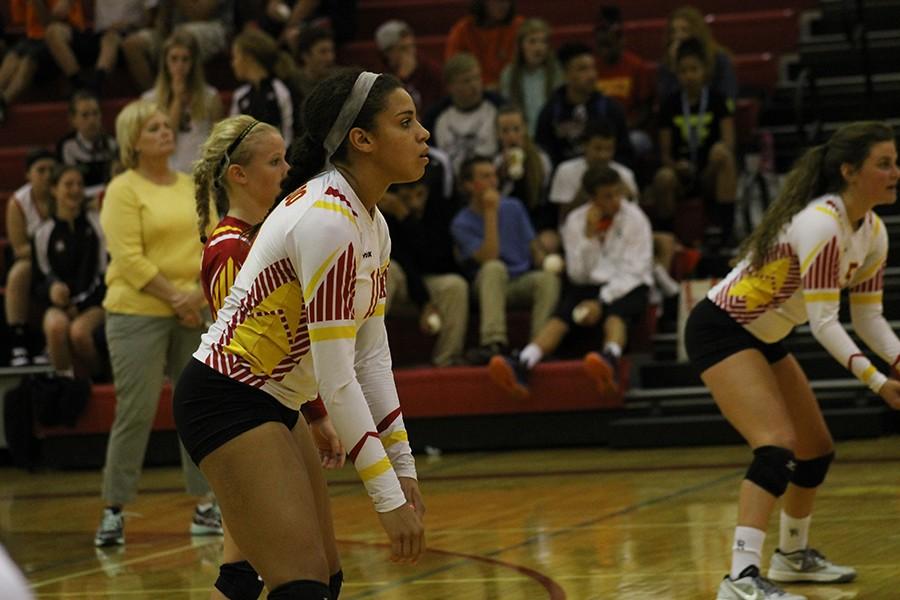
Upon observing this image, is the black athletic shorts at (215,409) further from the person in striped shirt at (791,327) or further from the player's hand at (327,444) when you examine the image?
the person in striped shirt at (791,327)

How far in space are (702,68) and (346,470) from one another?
147 inches

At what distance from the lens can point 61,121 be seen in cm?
1266

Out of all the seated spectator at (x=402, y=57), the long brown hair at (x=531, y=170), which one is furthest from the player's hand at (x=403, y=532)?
the seated spectator at (x=402, y=57)

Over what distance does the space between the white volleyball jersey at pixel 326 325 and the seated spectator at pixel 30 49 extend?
9688 mm

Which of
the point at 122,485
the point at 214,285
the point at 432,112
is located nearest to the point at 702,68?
the point at 432,112

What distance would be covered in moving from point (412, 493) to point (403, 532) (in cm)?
23

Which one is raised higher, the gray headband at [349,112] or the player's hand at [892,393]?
the gray headband at [349,112]

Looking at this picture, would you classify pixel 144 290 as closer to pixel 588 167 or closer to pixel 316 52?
pixel 588 167

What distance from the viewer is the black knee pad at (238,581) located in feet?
13.2

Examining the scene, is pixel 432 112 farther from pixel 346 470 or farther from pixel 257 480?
pixel 257 480

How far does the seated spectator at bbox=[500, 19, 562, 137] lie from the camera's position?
36.3ft

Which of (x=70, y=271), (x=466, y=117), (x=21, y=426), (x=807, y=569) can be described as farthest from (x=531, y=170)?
(x=807, y=569)

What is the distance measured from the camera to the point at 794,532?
559 centimetres

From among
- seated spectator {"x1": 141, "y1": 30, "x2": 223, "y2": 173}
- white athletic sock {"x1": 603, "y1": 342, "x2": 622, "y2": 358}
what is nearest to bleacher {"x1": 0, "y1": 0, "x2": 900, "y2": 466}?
white athletic sock {"x1": 603, "y1": 342, "x2": 622, "y2": 358}
